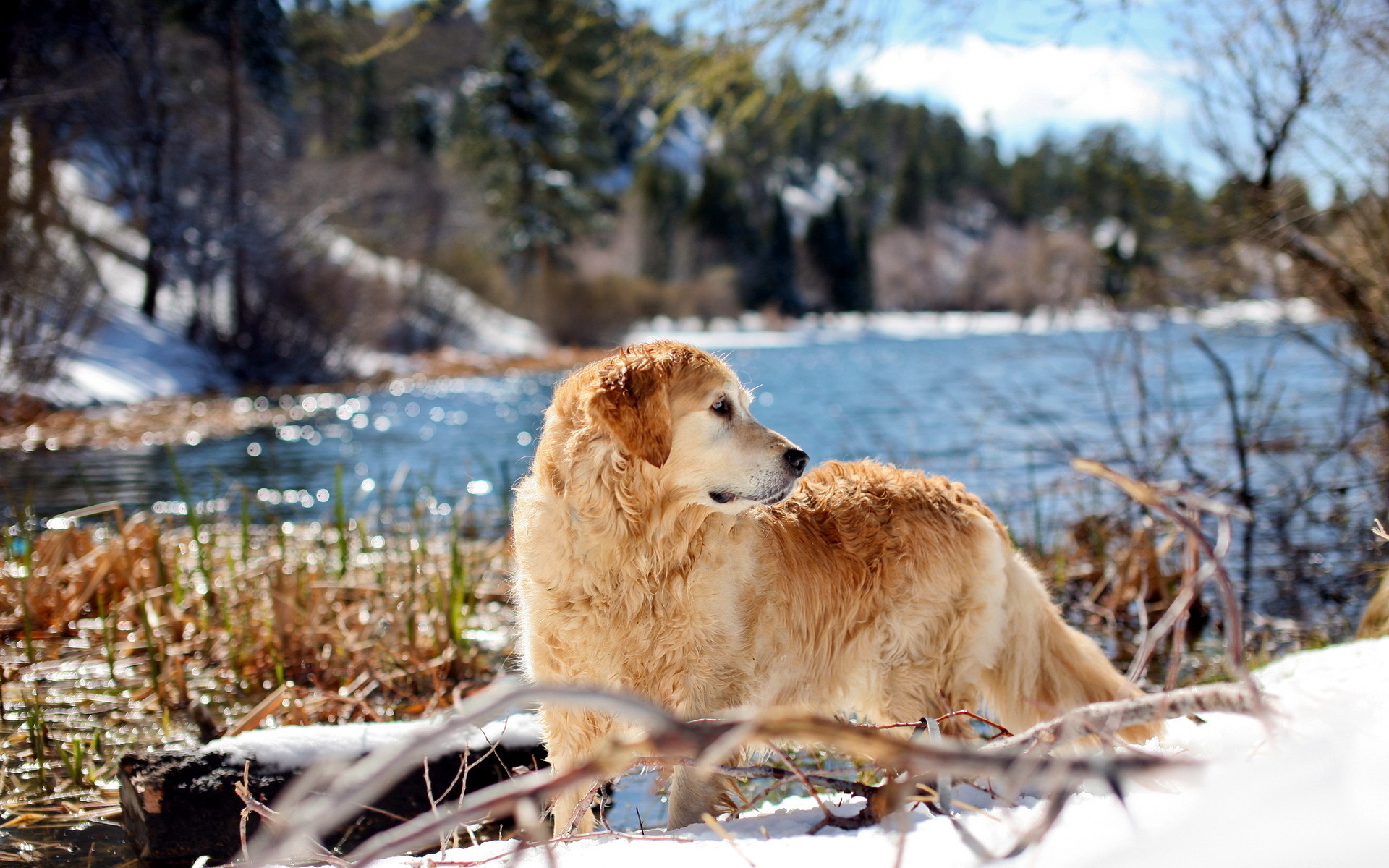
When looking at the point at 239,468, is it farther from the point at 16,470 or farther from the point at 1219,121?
the point at 1219,121

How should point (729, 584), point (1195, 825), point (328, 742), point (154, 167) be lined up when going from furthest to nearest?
1. point (154, 167)
2. point (328, 742)
3. point (729, 584)
4. point (1195, 825)

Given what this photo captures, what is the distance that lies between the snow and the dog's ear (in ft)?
3.85

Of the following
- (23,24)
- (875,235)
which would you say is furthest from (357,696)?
(875,235)

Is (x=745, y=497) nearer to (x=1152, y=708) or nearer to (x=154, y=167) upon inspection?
(x=1152, y=708)

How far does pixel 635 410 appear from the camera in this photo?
2680 millimetres

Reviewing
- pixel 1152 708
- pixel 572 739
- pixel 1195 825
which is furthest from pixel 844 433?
pixel 1195 825

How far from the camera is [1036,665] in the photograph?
10.8 ft

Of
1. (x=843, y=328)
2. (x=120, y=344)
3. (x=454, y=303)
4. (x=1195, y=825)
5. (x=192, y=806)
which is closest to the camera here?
(x=1195, y=825)

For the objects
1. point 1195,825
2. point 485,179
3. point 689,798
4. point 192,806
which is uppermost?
point 485,179

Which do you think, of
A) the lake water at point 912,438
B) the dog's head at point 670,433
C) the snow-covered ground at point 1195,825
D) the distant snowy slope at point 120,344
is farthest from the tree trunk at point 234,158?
the snow-covered ground at point 1195,825

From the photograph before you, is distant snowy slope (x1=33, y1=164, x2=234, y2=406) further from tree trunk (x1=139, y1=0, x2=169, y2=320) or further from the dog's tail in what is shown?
the dog's tail

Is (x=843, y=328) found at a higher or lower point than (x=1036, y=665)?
higher

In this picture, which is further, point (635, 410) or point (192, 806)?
point (192, 806)

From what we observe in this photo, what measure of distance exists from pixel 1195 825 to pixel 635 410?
1895 mm
